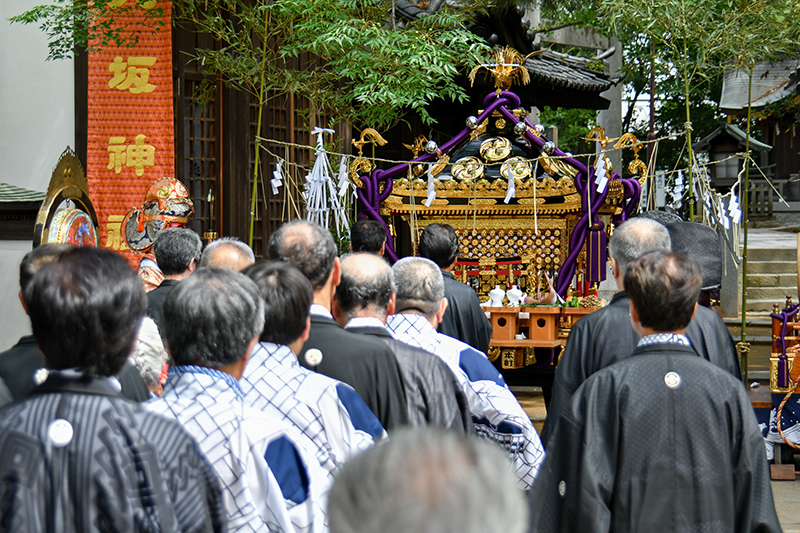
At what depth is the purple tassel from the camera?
7.38 meters

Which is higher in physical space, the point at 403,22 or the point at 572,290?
the point at 403,22

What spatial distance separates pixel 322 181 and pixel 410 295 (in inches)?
143

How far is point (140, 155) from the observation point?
28.2 ft

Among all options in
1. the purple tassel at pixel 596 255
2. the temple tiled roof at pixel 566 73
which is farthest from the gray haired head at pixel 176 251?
the temple tiled roof at pixel 566 73

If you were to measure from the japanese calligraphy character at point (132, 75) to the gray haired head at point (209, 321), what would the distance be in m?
7.22

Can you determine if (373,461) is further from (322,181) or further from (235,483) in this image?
(322,181)

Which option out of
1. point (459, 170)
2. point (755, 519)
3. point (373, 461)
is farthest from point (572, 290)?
point (373, 461)

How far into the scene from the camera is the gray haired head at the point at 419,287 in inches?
132

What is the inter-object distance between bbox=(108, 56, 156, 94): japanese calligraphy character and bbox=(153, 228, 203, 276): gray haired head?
15.8ft

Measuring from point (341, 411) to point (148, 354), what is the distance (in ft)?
3.39

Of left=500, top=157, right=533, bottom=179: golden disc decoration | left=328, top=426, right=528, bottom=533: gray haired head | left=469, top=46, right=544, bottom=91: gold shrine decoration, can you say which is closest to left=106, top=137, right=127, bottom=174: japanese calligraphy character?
left=469, top=46, right=544, bottom=91: gold shrine decoration

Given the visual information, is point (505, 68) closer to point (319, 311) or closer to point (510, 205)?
point (510, 205)

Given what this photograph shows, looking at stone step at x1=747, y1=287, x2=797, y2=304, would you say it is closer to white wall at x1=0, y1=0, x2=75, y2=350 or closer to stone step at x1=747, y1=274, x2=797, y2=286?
stone step at x1=747, y1=274, x2=797, y2=286

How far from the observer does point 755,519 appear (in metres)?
2.44
